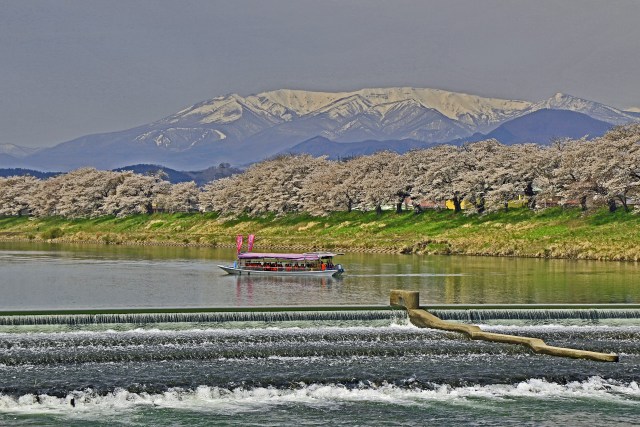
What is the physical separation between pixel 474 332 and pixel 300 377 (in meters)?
10.4

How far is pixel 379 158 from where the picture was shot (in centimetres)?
15025

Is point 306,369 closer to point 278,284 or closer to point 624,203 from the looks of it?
point 278,284

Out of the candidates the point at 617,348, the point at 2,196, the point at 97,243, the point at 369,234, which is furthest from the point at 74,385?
the point at 2,196

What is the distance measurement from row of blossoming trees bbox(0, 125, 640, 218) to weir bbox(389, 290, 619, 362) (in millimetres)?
64406

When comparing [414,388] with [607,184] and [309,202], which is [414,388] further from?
[309,202]

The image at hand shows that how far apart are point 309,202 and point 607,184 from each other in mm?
60234

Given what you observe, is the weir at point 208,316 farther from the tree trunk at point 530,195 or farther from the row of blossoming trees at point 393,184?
the tree trunk at point 530,195

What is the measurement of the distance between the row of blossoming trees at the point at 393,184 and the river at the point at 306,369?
56.6 m

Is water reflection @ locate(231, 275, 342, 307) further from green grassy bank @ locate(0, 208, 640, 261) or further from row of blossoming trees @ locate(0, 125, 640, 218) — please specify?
row of blossoming trees @ locate(0, 125, 640, 218)

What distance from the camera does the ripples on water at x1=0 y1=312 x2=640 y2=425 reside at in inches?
1024

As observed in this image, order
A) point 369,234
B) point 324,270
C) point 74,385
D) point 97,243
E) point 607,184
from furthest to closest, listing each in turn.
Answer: point 97,243, point 369,234, point 607,184, point 324,270, point 74,385

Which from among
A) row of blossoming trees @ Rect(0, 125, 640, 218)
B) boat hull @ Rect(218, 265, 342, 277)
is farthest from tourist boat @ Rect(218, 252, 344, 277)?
row of blossoming trees @ Rect(0, 125, 640, 218)

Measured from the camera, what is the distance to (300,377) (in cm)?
2970

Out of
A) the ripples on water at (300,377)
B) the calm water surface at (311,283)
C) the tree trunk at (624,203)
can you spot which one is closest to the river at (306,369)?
the ripples on water at (300,377)
